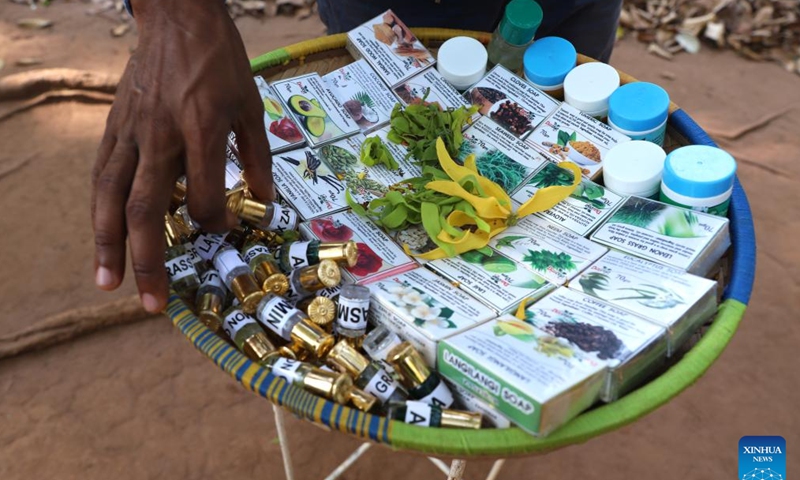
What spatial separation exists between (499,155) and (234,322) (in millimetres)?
494

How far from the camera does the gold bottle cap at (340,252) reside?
0.91m

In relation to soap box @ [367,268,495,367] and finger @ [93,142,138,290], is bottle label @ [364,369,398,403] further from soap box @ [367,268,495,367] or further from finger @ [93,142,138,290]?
finger @ [93,142,138,290]

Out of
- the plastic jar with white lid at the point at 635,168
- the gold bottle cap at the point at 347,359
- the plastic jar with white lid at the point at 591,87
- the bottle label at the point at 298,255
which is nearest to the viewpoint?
the gold bottle cap at the point at 347,359

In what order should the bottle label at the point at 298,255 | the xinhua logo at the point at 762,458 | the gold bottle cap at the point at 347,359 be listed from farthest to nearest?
1. the xinhua logo at the point at 762,458
2. the bottle label at the point at 298,255
3. the gold bottle cap at the point at 347,359

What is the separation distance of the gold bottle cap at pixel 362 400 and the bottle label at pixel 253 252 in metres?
0.25

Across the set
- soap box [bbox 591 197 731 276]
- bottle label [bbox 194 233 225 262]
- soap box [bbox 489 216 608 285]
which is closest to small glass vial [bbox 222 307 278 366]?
bottle label [bbox 194 233 225 262]

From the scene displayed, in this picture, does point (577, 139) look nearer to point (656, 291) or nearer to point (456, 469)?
point (656, 291)

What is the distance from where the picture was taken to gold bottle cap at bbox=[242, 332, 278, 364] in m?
0.85

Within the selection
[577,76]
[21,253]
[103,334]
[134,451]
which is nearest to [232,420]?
[134,451]

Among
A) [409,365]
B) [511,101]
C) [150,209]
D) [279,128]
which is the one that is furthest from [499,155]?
[150,209]

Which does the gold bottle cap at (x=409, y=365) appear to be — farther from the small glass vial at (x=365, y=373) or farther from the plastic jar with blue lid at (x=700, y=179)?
the plastic jar with blue lid at (x=700, y=179)

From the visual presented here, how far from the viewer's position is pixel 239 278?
909 mm

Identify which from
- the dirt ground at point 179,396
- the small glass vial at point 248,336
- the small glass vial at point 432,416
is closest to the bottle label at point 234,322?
the small glass vial at point 248,336

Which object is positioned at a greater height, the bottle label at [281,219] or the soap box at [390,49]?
the soap box at [390,49]
